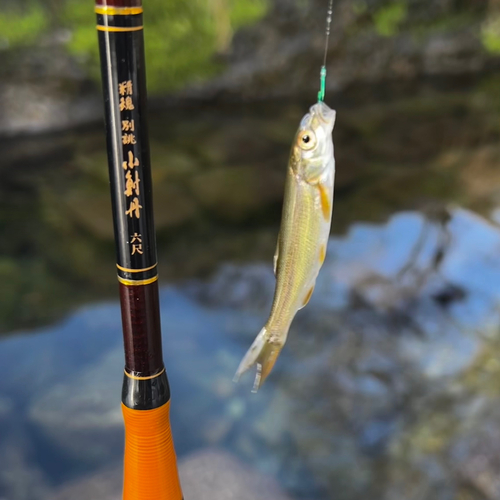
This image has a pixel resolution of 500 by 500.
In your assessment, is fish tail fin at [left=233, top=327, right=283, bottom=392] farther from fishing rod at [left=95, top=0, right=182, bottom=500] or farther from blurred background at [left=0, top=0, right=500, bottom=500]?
blurred background at [left=0, top=0, right=500, bottom=500]

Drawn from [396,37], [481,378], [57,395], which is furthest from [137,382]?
[396,37]

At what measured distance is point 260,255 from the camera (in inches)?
226

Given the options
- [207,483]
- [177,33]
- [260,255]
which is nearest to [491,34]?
[177,33]

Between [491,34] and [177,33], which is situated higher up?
[177,33]

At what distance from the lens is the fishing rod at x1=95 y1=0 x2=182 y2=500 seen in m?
1.68

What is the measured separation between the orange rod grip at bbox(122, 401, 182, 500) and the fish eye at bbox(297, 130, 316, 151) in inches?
44.8

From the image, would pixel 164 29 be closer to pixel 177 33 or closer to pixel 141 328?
pixel 177 33

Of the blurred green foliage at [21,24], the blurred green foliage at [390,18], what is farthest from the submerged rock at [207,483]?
the blurred green foliage at [390,18]

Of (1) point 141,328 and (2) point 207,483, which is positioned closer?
(1) point 141,328

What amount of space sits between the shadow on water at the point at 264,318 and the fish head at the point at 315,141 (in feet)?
7.82

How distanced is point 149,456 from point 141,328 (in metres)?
0.52

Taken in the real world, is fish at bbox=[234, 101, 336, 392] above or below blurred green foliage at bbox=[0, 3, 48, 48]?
above

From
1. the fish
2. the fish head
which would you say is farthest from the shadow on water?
the fish head

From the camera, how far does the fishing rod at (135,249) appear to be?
1.68 meters
